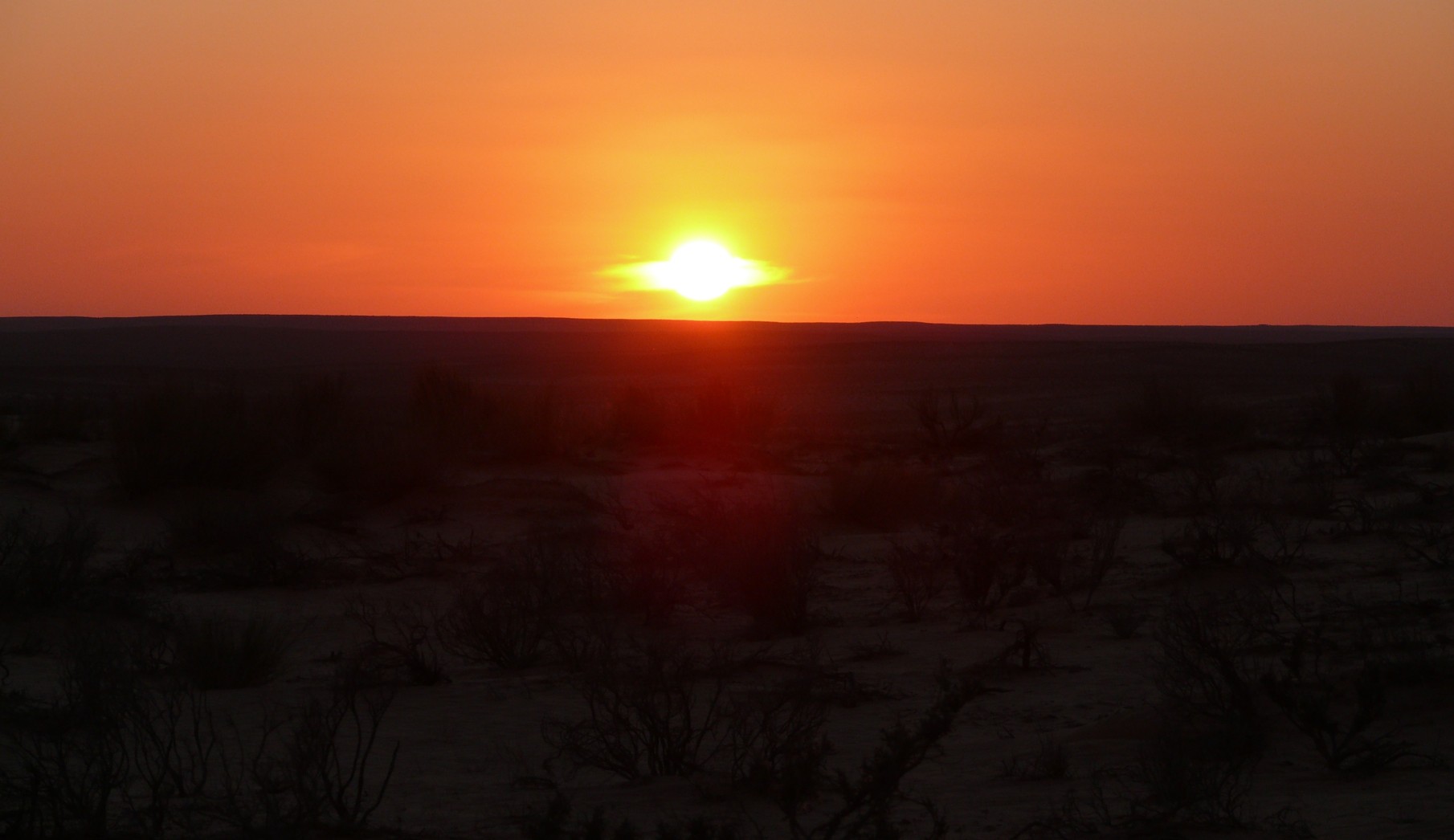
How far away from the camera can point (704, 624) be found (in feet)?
42.0

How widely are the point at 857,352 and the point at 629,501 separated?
6635cm

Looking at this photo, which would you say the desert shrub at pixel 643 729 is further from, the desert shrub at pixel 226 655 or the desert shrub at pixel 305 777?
the desert shrub at pixel 226 655

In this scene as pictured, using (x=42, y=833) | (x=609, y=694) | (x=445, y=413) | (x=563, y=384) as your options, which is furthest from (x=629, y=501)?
(x=563, y=384)

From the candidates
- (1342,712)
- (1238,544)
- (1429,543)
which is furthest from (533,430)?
(1342,712)

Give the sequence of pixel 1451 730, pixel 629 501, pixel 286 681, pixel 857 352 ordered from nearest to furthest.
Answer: pixel 1451 730 → pixel 286 681 → pixel 629 501 → pixel 857 352

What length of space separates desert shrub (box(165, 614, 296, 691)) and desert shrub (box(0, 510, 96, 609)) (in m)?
2.65

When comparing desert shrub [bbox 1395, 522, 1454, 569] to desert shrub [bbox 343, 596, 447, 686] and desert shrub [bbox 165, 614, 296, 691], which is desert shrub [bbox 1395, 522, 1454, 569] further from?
desert shrub [bbox 165, 614, 296, 691]

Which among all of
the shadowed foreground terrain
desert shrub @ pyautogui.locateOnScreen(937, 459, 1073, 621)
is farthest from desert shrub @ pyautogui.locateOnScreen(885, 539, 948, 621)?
desert shrub @ pyautogui.locateOnScreen(937, 459, 1073, 621)

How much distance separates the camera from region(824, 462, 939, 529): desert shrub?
2048cm

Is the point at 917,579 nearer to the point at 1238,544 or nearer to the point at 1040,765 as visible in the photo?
the point at 1238,544

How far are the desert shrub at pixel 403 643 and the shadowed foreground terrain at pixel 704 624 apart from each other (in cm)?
6

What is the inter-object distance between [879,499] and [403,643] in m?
10.7

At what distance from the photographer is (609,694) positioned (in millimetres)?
9148

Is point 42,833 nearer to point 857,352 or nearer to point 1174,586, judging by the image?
point 1174,586
